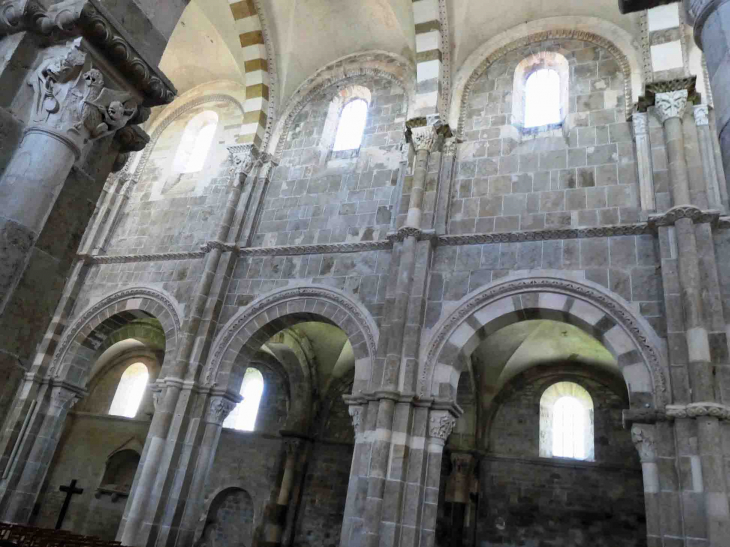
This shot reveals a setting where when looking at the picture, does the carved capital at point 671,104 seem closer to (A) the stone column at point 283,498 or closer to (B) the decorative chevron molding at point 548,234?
(B) the decorative chevron molding at point 548,234

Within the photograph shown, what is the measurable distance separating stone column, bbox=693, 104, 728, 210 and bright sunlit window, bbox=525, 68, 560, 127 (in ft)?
7.73

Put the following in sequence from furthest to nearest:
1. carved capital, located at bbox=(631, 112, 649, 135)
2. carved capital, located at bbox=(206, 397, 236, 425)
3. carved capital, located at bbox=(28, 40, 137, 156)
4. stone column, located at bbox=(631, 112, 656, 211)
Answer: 1. carved capital, located at bbox=(206, 397, 236, 425)
2. carved capital, located at bbox=(631, 112, 649, 135)
3. stone column, located at bbox=(631, 112, 656, 211)
4. carved capital, located at bbox=(28, 40, 137, 156)

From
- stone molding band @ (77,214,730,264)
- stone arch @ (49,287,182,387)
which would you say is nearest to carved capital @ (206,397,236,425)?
stone arch @ (49,287,182,387)

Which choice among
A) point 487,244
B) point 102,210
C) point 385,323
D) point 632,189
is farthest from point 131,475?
point 632,189

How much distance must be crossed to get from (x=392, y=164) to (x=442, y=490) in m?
7.36

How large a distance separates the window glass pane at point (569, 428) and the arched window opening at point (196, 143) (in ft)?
33.4

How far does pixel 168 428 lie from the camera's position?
9.96m

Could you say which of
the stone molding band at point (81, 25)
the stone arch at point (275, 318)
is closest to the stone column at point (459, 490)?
the stone arch at point (275, 318)

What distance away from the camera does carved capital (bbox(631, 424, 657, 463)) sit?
24.0 ft

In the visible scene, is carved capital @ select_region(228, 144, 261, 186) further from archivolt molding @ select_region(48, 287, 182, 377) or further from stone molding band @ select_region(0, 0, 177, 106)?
stone molding band @ select_region(0, 0, 177, 106)

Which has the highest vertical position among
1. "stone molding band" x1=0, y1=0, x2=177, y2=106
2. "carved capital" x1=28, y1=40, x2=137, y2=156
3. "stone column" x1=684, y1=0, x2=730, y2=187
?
"stone column" x1=684, y1=0, x2=730, y2=187

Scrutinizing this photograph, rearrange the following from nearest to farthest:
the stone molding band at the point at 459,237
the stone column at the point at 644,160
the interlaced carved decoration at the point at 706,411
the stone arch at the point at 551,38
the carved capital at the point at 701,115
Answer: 1. the interlaced carved decoration at the point at 706,411
2. the stone molding band at the point at 459,237
3. the stone column at the point at 644,160
4. the carved capital at the point at 701,115
5. the stone arch at the point at 551,38

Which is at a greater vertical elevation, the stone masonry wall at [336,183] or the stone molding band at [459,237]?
the stone masonry wall at [336,183]

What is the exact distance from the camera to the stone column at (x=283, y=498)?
535 inches
